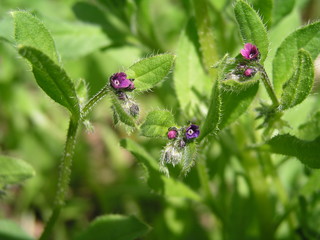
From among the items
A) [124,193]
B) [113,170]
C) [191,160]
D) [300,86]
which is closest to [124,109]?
[191,160]

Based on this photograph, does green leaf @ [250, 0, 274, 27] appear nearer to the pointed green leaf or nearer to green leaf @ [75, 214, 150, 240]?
the pointed green leaf

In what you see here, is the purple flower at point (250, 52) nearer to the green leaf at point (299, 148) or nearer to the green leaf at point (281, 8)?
the green leaf at point (299, 148)

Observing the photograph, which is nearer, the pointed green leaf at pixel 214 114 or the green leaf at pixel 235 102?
the pointed green leaf at pixel 214 114

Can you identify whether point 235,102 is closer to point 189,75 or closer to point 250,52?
point 250,52

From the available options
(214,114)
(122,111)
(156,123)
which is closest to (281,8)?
(214,114)

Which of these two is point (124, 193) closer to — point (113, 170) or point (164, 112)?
point (113, 170)

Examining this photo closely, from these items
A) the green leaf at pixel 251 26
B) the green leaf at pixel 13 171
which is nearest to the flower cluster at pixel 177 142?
the green leaf at pixel 251 26

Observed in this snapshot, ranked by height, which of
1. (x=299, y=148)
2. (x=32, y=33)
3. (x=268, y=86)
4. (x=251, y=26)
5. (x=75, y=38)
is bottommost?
(x=299, y=148)
